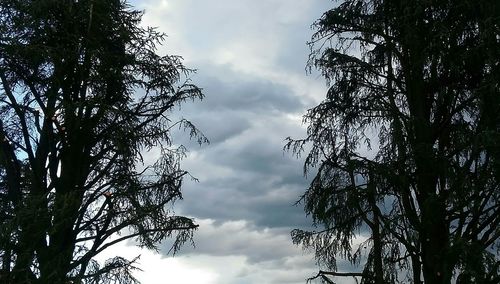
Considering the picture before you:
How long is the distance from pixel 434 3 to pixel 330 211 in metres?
4.81

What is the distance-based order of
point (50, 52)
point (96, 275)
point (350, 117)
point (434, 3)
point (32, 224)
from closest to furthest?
1. point (32, 224)
2. point (96, 275)
3. point (50, 52)
4. point (434, 3)
5. point (350, 117)

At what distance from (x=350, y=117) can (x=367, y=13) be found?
252 cm

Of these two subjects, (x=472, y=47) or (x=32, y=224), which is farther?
(x=472, y=47)

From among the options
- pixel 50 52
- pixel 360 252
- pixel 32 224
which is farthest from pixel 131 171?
pixel 360 252

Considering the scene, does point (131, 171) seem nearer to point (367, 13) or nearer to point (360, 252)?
point (360, 252)

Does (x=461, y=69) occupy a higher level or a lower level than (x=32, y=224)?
higher

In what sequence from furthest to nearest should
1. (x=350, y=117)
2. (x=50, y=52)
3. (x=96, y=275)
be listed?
(x=350, y=117), (x=50, y=52), (x=96, y=275)

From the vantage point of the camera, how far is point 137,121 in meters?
13.5

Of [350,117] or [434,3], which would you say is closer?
[434,3]

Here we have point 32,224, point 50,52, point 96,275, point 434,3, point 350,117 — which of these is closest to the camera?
point 32,224

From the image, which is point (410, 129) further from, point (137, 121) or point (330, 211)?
point (137, 121)

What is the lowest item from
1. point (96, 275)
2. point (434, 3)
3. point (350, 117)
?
point (96, 275)

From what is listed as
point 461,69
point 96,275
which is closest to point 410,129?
point 461,69

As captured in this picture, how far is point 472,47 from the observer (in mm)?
12031
